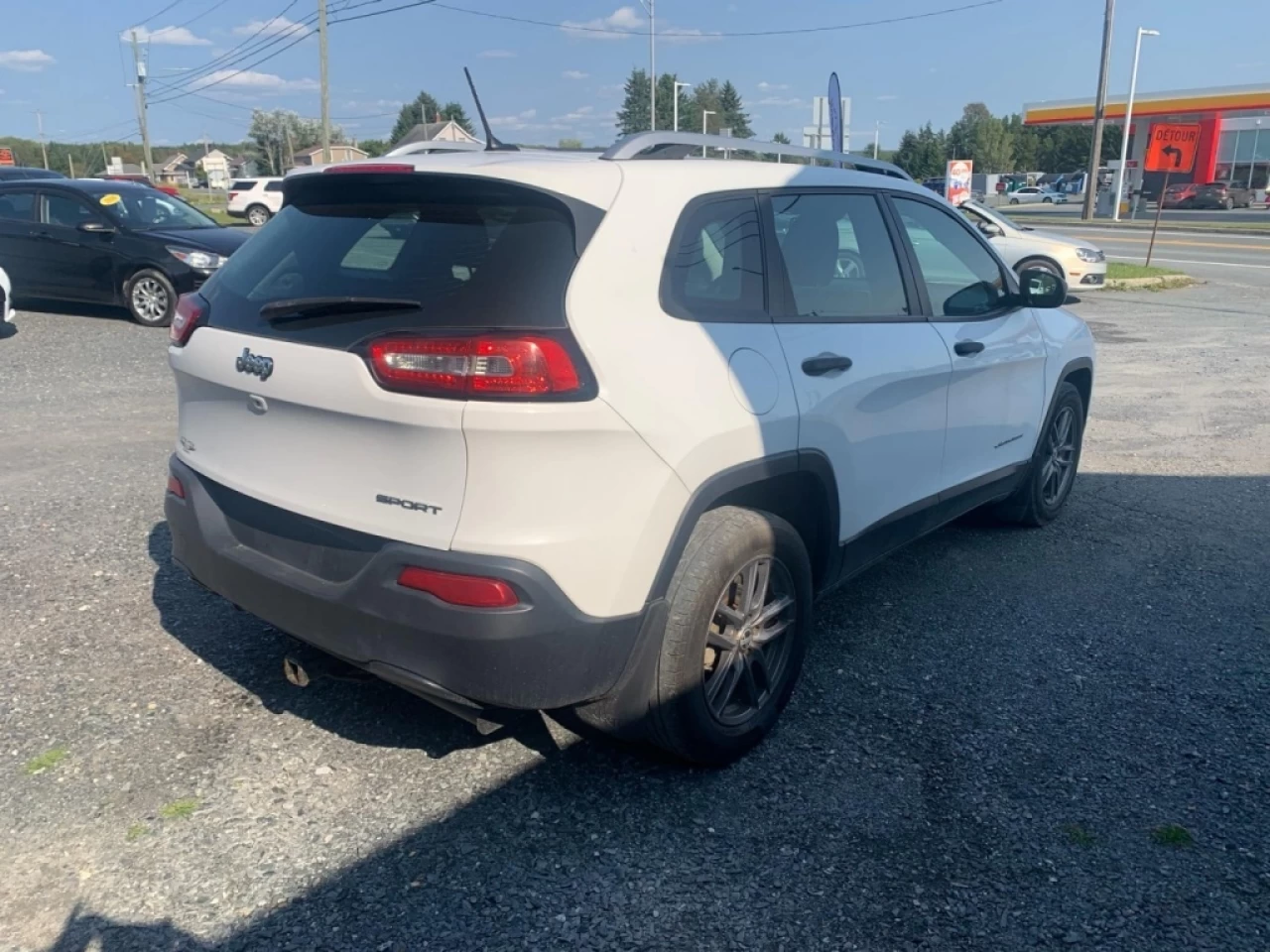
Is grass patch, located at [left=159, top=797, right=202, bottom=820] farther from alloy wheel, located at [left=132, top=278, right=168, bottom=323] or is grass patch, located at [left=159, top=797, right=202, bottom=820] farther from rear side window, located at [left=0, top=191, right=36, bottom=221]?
rear side window, located at [left=0, top=191, right=36, bottom=221]

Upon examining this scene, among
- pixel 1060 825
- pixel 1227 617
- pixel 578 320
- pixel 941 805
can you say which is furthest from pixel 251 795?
pixel 1227 617

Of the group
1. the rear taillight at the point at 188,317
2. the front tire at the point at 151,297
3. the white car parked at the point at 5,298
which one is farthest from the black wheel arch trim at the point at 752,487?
the white car parked at the point at 5,298

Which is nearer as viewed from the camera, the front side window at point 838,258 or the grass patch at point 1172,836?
the grass patch at point 1172,836

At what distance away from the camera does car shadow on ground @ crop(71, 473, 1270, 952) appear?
2.64 m

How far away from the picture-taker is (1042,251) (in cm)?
1658

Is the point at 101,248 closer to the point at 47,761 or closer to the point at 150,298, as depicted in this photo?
the point at 150,298

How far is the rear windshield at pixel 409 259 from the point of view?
2693mm

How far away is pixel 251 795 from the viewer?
3.12 m

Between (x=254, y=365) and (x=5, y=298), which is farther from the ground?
(x=254, y=365)

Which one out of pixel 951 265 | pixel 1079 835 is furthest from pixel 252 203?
pixel 1079 835

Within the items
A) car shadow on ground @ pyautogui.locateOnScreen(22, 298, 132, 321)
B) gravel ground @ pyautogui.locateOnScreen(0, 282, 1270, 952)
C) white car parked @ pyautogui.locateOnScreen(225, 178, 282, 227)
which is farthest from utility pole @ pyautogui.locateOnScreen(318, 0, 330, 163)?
gravel ground @ pyautogui.locateOnScreen(0, 282, 1270, 952)

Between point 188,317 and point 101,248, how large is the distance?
10.1 meters

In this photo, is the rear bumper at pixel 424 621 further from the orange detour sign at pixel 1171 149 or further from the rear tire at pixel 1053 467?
the orange detour sign at pixel 1171 149

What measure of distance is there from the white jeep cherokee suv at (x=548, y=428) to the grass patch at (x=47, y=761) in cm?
74
